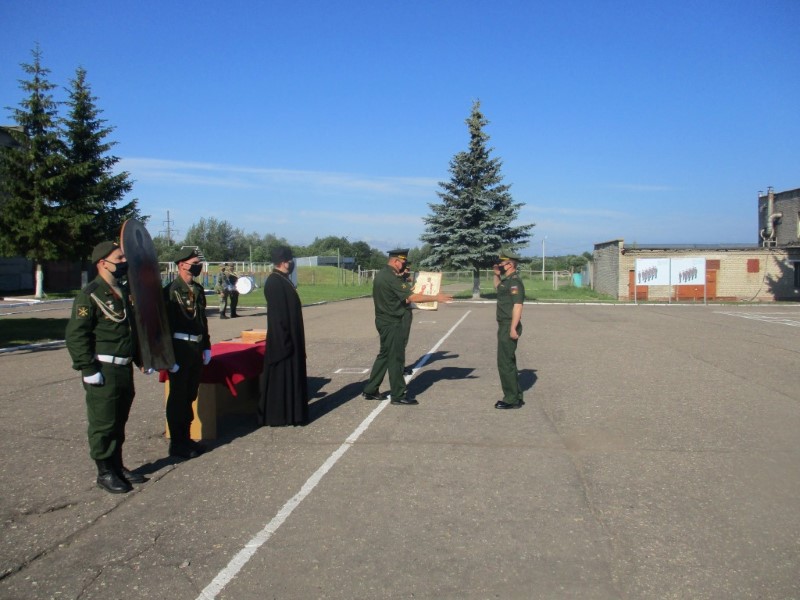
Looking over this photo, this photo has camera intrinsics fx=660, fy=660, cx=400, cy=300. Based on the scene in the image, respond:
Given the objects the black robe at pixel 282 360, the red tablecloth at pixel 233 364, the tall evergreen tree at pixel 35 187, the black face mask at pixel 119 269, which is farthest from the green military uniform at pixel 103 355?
the tall evergreen tree at pixel 35 187

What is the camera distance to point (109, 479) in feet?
17.3

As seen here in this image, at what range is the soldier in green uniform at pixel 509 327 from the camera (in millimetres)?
8445

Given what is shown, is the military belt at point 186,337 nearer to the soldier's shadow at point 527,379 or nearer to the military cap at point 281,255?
the military cap at point 281,255

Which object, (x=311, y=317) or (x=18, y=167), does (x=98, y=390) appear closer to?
(x=311, y=317)

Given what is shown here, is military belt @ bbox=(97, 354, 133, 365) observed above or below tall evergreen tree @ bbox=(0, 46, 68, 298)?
below

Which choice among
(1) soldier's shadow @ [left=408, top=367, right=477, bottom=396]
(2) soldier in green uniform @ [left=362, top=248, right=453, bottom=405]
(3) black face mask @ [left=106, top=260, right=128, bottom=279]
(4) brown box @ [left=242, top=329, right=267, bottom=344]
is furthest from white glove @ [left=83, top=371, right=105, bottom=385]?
(1) soldier's shadow @ [left=408, top=367, right=477, bottom=396]

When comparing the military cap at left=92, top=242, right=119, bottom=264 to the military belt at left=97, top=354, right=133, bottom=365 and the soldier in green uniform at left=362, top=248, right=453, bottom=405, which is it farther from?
the soldier in green uniform at left=362, top=248, right=453, bottom=405

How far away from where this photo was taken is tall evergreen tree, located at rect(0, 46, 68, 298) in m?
35.8

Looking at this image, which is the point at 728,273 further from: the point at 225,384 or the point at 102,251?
the point at 102,251

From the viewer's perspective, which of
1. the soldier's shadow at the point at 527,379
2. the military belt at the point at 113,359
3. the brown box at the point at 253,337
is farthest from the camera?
the soldier's shadow at the point at 527,379

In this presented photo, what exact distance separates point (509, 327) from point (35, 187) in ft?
117

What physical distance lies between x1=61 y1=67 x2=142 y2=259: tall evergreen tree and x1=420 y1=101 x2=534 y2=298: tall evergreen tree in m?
19.2

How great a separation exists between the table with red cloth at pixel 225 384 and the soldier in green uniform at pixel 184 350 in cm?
26

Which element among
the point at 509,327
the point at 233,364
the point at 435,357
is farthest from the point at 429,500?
the point at 435,357
